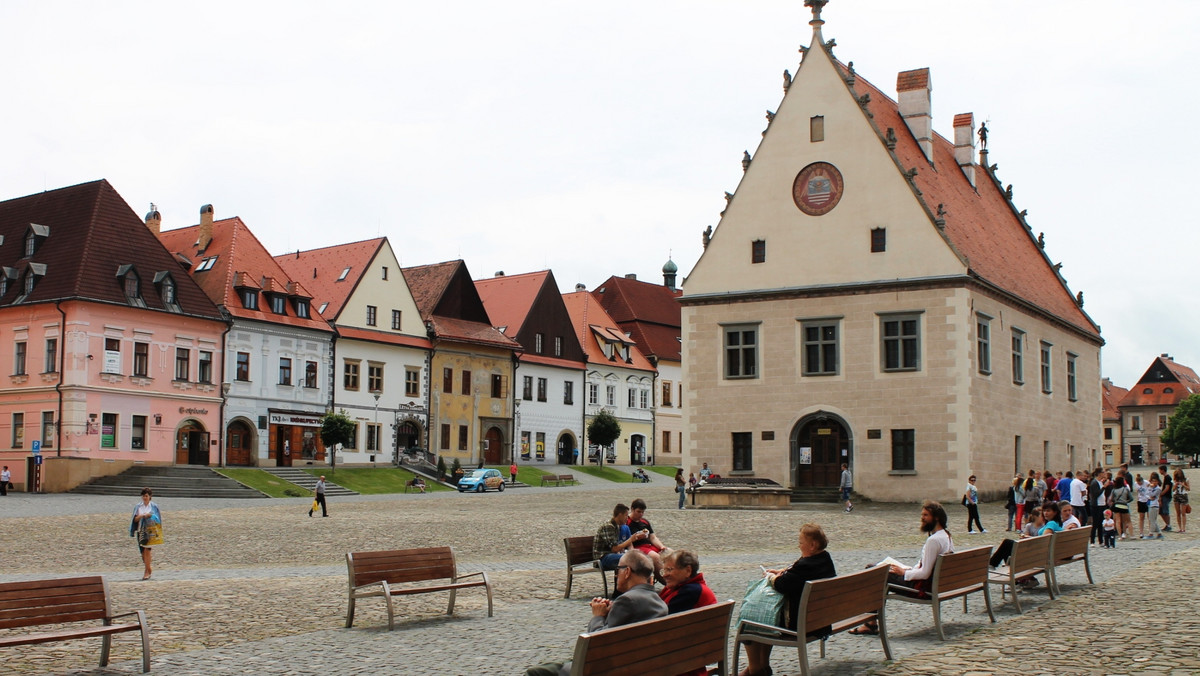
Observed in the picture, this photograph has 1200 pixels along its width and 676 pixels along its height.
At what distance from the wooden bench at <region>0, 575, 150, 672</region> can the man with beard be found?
739 centimetres

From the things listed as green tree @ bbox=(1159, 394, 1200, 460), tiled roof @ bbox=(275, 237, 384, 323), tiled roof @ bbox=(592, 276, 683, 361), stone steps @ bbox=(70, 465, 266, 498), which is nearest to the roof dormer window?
stone steps @ bbox=(70, 465, 266, 498)

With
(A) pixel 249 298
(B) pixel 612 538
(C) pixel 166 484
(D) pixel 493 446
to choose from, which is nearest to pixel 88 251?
(A) pixel 249 298

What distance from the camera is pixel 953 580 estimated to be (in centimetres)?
1291

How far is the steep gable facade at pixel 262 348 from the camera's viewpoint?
58.2 meters

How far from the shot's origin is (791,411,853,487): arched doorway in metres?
41.4

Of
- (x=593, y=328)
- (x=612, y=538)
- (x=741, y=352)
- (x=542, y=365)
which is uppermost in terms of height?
(x=593, y=328)

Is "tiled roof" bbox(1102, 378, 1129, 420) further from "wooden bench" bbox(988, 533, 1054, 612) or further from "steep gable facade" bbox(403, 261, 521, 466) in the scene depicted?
"wooden bench" bbox(988, 533, 1054, 612)

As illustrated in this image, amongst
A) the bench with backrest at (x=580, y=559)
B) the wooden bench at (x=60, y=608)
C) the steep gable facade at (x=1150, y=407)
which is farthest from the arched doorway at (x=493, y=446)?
the steep gable facade at (x=1150, y=407)

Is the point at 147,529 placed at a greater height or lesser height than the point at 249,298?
lesser

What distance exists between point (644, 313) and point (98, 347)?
46245 millimetres

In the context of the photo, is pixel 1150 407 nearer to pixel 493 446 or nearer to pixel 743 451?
pixel 493 446

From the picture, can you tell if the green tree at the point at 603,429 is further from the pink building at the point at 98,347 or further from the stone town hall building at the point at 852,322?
the stone town hall building at the point at 852,322

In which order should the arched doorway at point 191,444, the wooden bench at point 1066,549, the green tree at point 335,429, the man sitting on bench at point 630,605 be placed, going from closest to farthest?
the man sitting on bench at point 630,605 → the wooden bench at point 1066,549 → the arched doorway at point 191,444 → the green tree at point 335,429

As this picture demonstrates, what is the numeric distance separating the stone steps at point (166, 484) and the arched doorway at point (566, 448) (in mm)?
29183
